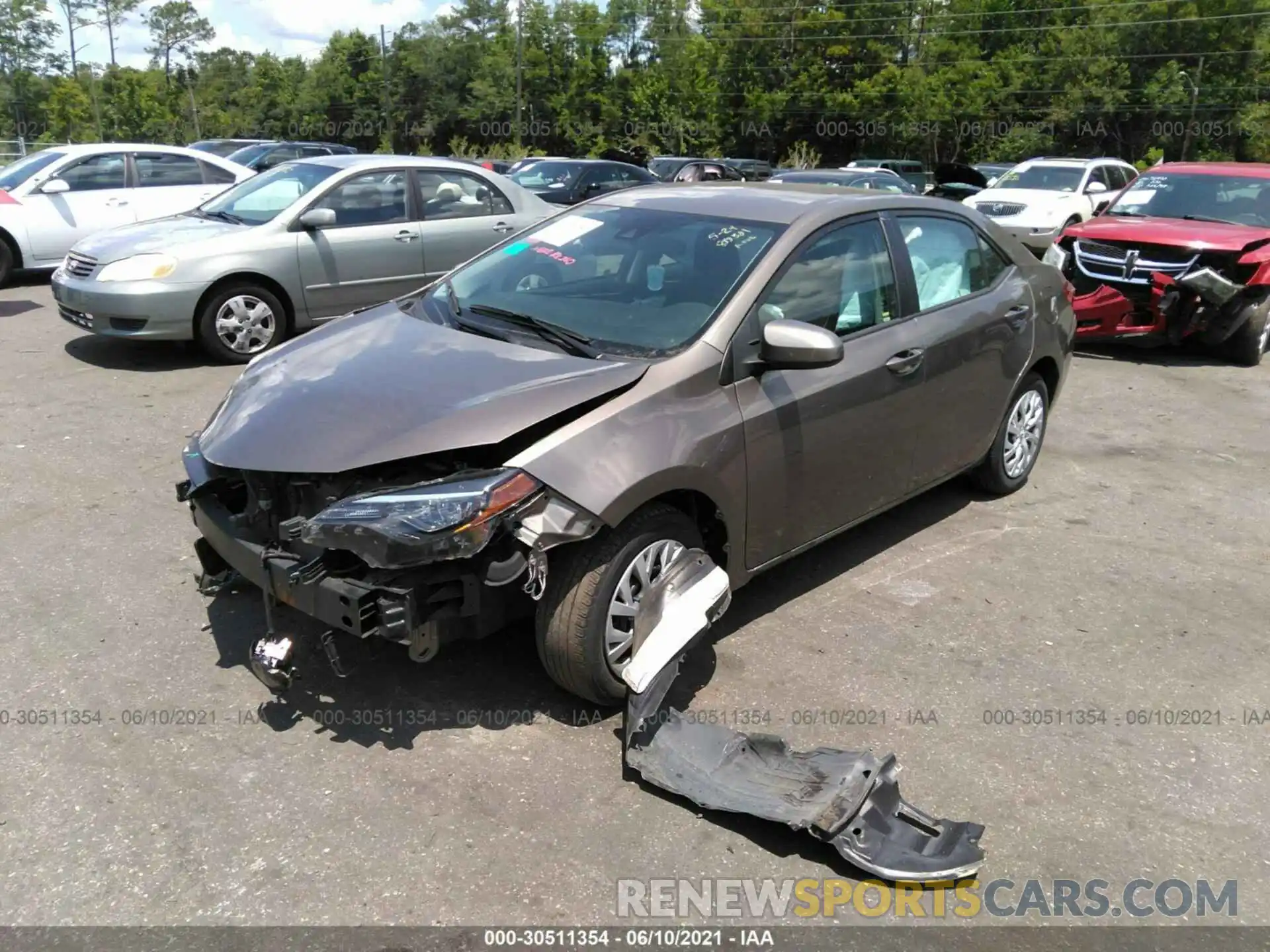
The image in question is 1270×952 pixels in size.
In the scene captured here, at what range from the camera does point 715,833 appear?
10.0 ft

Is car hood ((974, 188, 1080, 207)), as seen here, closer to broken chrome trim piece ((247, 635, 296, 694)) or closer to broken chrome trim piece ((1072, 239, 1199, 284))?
broken chrome trim piece ((1072, 239, 1199, 284))

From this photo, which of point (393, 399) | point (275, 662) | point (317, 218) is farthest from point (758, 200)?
point (317, 218)

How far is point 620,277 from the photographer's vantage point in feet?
13.9

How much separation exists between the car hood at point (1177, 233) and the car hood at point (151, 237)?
7.72 metres

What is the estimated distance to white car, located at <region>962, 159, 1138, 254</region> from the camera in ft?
52.7

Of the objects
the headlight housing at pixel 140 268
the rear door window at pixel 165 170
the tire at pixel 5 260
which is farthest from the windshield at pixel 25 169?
the headlight housing at pixel 140 268

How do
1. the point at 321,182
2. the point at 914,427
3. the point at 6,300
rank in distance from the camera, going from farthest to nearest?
the point at 6,300 → the point at 321,182 → the point at 914,427

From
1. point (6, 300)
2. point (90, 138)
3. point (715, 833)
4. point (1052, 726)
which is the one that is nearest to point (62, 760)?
point (715, 833)

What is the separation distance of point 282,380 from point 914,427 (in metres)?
2.70

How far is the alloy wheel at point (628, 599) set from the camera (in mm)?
3443

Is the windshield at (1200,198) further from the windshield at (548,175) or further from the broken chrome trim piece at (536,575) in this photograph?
the broken chrome trim piece at (536,575)

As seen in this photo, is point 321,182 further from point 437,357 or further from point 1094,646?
point 1094,646

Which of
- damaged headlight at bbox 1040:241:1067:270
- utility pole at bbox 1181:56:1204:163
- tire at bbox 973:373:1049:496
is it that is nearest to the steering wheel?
tire at bbox 973:373:1049:496

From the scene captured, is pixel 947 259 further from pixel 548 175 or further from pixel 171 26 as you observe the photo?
pixel 171 26
